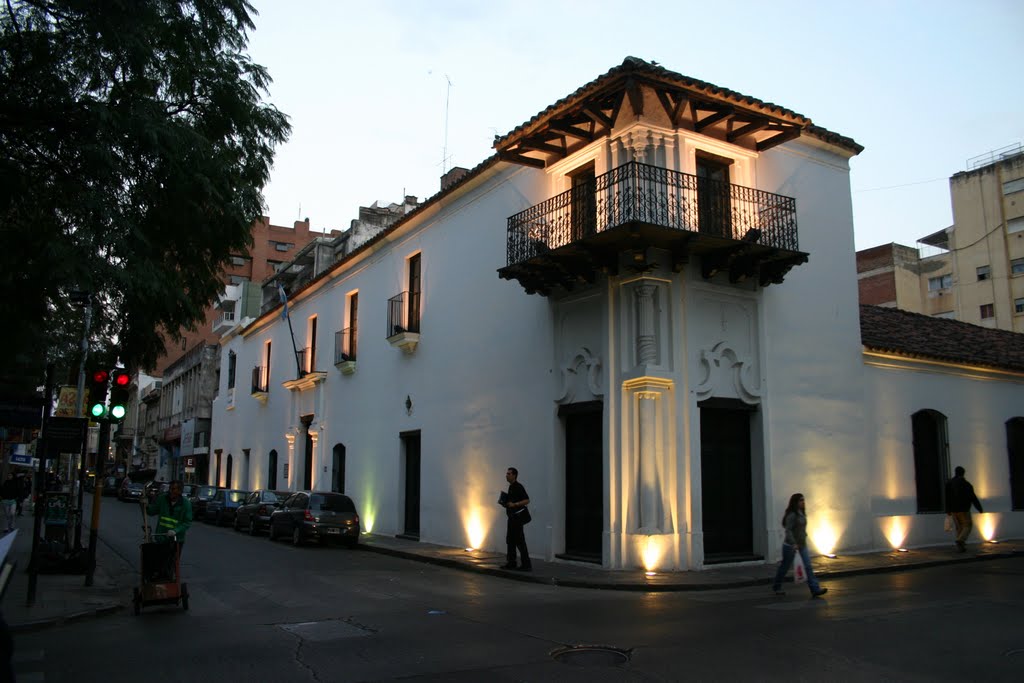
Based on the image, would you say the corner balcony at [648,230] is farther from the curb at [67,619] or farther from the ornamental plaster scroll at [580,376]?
the curb at [67,619]

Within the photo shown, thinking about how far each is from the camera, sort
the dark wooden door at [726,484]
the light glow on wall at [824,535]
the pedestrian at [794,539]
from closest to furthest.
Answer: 1. the pedestrian at [794,539]
2. the dark wooden door at [726,484]
3. the light glow on wall at [824,535]

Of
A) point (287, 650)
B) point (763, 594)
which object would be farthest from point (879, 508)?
point (287, 650)

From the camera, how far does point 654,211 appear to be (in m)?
14.7

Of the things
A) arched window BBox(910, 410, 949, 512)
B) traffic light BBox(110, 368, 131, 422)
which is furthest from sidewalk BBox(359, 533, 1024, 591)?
traffic light BBox(110, 368, 131, 422)

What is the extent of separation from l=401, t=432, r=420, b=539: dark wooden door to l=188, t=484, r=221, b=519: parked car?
34.7 feet

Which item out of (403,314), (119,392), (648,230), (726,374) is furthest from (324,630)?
(403,314)

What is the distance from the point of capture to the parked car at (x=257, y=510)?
24578mm

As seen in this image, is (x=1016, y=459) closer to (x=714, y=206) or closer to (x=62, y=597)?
(x=714, y=206)

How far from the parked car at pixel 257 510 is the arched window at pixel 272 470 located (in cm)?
689

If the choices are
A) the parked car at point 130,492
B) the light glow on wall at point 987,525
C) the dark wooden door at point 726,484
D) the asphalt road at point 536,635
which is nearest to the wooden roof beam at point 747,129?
the dark wooden door at point 726,484

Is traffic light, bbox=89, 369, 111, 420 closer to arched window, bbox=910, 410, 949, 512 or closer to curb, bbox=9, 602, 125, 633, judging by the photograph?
curb, bbox=9, 602, 125, 633

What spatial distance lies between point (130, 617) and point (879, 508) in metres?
15.2

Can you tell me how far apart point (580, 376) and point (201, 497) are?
20.3 metres

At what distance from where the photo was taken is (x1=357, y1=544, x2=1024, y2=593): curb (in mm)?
12898
